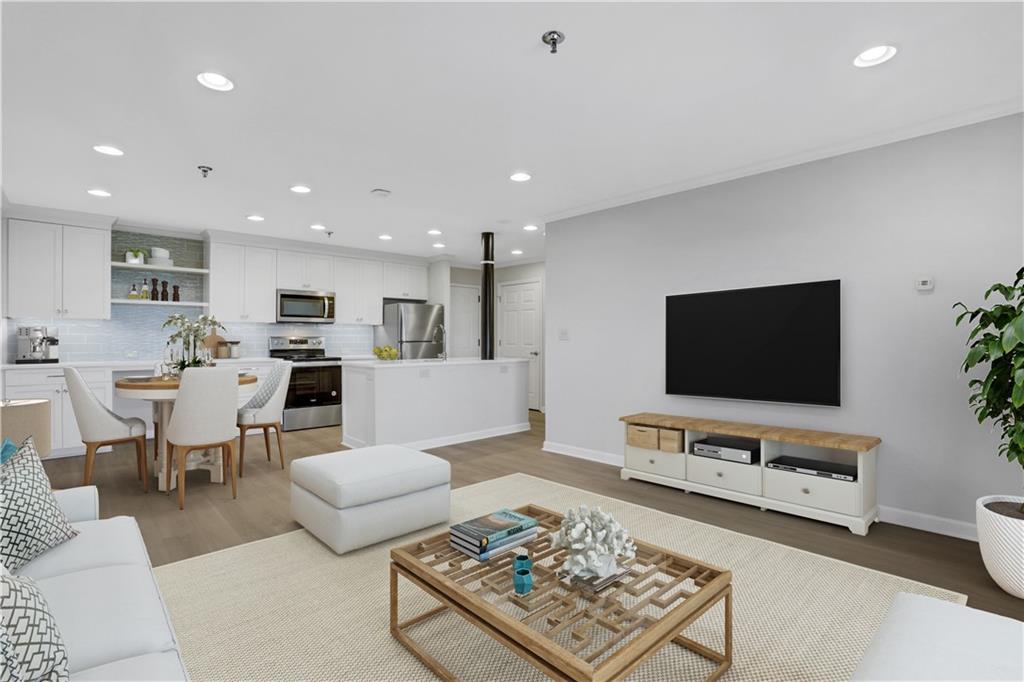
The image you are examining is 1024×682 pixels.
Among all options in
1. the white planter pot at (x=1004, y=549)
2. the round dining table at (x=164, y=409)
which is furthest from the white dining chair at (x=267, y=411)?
the white planter pot at (x=1004, y=549)

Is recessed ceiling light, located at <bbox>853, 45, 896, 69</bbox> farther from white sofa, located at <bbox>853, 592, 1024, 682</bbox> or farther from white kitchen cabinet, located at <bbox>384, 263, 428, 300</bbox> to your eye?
white kitchen cabinet, located at <bbox>384, 263, 428, 300</bbox>

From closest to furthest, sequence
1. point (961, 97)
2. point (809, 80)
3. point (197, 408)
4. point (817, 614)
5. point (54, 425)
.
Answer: point (817, 614)
point (809, 80)
point (961, 97)
point (197, 408)
point (54, 425)

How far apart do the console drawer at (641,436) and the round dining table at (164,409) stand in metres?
3.12

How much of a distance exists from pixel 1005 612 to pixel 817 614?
2.72 ft

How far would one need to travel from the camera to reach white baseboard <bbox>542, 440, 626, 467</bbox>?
4.79 meters

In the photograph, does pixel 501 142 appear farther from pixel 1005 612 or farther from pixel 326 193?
pixel 1005 612

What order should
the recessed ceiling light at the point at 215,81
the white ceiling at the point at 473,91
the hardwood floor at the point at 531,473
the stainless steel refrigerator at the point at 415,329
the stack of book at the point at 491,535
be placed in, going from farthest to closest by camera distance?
1. the stainless steel refrigerator at the point at 415,329
2. the hardwood floor at the point at 531,473
3. the recessed ceiling light at the point at 215,81
4. the white ceiling at the point at 473,91
5. the stack of book at the point at 491,535

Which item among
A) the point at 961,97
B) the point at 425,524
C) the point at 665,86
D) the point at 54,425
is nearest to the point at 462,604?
the point at 425,524

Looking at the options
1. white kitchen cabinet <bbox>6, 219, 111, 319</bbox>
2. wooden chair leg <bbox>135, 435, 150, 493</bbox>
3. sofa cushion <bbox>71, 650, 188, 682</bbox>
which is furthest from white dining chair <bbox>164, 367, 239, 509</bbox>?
white kitchen cabinet <bbox>6, 219, 111, 319</bbox>

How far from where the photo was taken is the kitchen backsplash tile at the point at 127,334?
5570 mm

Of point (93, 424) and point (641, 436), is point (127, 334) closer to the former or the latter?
point (93, 424)

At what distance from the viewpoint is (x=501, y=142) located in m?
3.33

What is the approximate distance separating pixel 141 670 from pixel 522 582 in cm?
105

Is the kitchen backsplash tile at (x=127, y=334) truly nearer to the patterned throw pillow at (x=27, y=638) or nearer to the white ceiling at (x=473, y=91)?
the white ceiling at (x=473, y=91)
